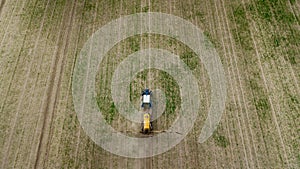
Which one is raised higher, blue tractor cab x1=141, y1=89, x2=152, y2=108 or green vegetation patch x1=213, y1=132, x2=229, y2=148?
blue tractor cab x1=141, y1=89, x2=152, y2=108

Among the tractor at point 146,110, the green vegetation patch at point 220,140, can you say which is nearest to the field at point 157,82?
the green vegetation patch at point 220,140

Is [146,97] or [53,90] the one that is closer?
[146,97]

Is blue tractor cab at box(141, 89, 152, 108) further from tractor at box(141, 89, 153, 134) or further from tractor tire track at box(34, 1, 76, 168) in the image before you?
tractor tire track at box(34, 1, 76, 168)

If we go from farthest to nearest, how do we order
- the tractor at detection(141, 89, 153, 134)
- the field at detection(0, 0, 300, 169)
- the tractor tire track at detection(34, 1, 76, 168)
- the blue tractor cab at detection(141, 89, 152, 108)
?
the blue tractor cab at detection(141, 89, 152, 108)
the tractor tire track at detection(34, 1, 76, 168)
the tractor at detection(141, 89, 153, 134)
the field at detection(0, 0, 300, 169)

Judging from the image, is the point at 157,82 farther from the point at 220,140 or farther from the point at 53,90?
the point at 53,90

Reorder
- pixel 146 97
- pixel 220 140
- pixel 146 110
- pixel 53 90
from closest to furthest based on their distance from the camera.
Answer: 1. pixel 220 140
2. pixel 146 97
3. pixel 146 110
4. pixel 53 90

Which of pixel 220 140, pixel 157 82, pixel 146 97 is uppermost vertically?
pixel 157 82

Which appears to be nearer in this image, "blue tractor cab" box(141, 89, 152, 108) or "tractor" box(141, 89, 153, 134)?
"tractor" box(141, 89, 153, 134)

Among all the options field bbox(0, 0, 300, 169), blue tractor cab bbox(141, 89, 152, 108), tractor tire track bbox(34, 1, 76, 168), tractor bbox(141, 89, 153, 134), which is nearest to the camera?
field bbox(0, 0, 300, 169)

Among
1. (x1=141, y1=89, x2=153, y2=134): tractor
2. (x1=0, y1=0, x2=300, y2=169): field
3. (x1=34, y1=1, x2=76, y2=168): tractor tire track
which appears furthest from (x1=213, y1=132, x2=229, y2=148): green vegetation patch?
(x1=34, y1=1, x2=76, y2=168): tractor tire track

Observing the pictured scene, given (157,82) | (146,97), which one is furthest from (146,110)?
(157,82)
